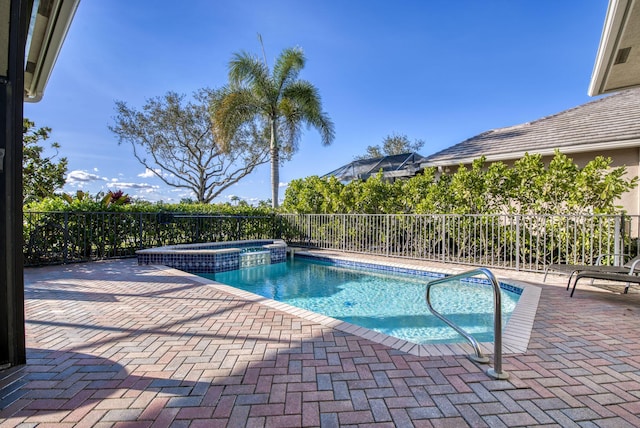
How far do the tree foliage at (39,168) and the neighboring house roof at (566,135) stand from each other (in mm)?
17572

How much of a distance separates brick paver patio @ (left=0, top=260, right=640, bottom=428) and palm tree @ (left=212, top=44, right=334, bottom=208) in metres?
11.4

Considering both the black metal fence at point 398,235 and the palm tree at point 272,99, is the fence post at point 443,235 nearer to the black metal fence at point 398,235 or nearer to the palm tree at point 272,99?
the black metal fence at point 398,235

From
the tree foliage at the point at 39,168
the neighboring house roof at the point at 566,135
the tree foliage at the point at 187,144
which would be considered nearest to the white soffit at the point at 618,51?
the neighboring house roof at the point at 566,135

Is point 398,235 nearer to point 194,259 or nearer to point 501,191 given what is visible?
point 501,191

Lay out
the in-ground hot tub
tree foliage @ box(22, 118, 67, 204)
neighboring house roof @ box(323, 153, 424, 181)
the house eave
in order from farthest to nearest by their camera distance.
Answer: tree foliage @ box(22, 118, 67, 204)
neighboring house roof @ box(323, 153, 424, 181)
the in-ground hot tub
the house eave

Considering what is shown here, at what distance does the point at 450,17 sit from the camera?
10.1 m

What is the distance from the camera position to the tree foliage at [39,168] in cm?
1443

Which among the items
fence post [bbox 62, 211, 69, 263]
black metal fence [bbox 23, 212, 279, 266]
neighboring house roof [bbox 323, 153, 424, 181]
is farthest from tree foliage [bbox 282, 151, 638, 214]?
fence post [bbox 62, 211, 69, 263]

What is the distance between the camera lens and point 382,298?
19.0 ft

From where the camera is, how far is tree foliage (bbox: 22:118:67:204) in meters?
14.4

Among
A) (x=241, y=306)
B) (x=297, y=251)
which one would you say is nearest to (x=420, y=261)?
(x=297, y=251)

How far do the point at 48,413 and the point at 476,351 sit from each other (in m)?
3.00

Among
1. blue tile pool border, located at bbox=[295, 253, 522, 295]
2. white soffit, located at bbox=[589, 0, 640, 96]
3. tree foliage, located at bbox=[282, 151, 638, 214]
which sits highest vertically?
white soffit, located at bbox=[589, 0, 640, 96]

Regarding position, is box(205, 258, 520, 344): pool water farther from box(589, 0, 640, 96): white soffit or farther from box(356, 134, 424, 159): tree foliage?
box(356, 134, 424, 159): tree foliage
